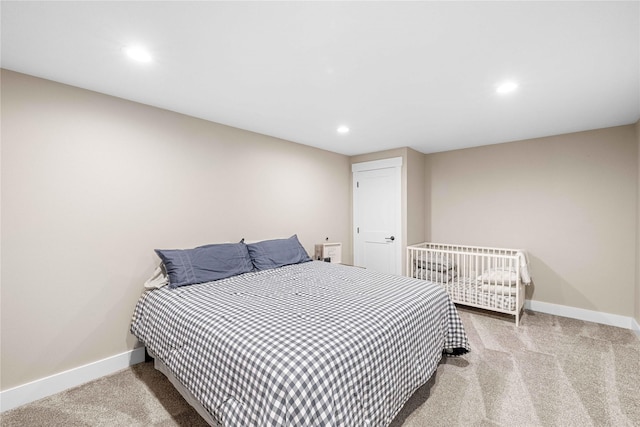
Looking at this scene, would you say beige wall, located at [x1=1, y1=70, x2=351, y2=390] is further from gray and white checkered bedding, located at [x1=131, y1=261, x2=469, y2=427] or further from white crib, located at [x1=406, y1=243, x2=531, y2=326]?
white crib, located at [x1=406, y1=243, x2=531, y2=326]

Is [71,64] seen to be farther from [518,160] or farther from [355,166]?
[518,160]

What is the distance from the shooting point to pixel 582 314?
356 cm

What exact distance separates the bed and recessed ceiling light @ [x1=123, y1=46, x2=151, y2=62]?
1598 mm

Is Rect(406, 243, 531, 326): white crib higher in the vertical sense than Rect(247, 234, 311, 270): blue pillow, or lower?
lower

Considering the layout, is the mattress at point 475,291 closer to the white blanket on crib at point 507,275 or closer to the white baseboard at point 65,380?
the white blanket on crib at point 507,275

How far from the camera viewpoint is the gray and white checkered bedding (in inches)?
50.9

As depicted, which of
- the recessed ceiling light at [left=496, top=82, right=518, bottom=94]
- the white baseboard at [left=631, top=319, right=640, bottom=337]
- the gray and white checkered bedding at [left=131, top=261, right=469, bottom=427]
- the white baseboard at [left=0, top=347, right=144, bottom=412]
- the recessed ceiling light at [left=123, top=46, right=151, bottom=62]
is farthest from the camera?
the white baseboard at [left=631, top=319, right=640, bottom=337]

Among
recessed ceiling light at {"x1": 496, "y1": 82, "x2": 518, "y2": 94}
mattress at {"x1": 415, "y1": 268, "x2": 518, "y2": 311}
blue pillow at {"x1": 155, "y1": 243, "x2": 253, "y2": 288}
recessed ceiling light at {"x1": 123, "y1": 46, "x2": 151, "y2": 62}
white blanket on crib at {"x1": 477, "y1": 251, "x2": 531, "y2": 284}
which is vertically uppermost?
recessed ceiling light at {"x1": 496, "y1": 82, "x2": 518, "y2": 94}

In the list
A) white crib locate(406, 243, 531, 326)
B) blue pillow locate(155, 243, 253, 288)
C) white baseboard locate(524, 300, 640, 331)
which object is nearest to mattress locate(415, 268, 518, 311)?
white crib locate(406, 243, 531, 326)

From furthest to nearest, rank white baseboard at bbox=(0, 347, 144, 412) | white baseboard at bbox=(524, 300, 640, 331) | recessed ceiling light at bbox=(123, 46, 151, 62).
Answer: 1. white baseboard at bbox=(524, 300, 640, 331)
2. white baseboard at bbox=(0, 347, 144, 412)
3. recessed ceiling light at bbox=(123, 46, 151, 62)

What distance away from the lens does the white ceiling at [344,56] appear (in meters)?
1.45

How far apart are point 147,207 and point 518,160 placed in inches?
185

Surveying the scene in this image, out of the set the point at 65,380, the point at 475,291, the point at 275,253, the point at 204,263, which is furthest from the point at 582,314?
the point at 65,380

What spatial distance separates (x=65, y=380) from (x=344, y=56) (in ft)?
10.5
